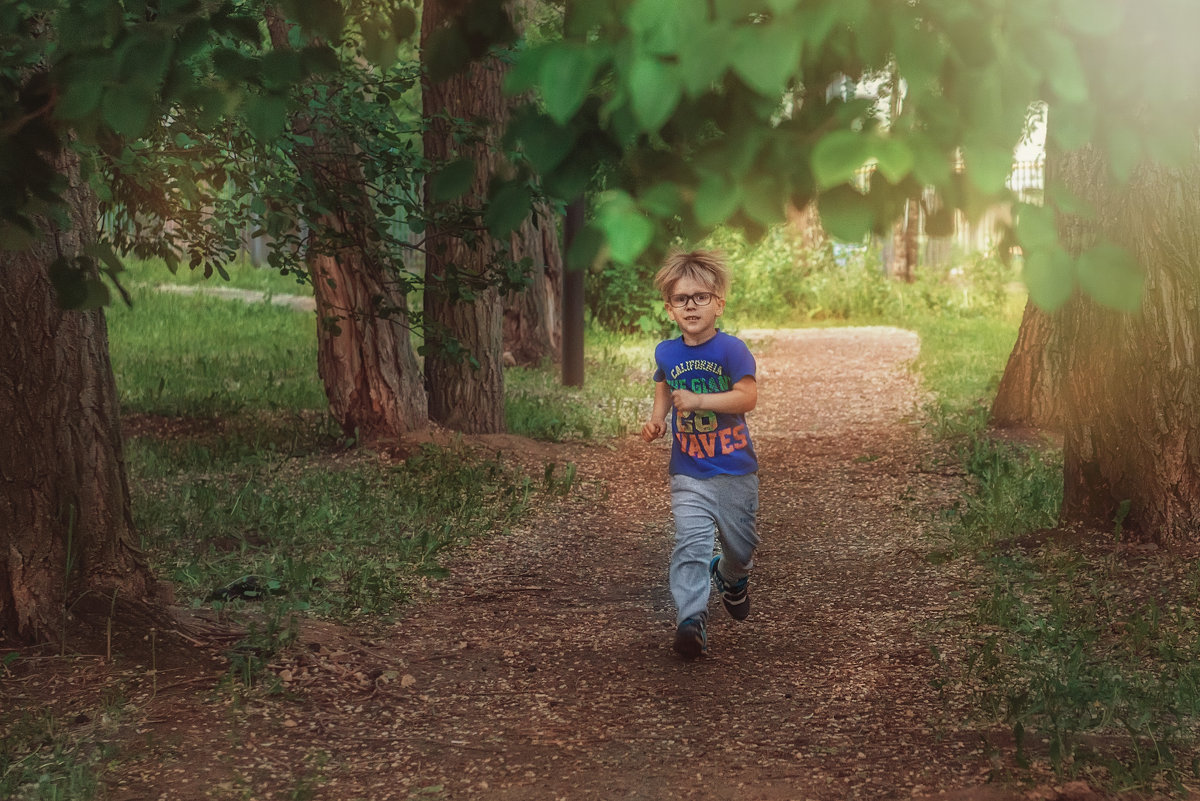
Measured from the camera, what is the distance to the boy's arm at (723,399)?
4.72m

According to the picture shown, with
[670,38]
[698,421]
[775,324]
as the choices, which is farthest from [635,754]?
[775,324]

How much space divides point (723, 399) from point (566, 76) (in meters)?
3.29

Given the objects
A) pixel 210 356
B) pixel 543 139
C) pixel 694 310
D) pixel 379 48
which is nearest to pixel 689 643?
pixel 694 310

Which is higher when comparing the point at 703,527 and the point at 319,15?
the point at 319,15

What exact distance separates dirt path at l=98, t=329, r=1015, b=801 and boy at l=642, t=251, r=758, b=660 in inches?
12.9

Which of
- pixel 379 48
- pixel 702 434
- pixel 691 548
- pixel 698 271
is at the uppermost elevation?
pixel 379 48

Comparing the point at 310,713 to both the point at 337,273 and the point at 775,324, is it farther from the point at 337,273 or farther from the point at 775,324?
the point at 775,324

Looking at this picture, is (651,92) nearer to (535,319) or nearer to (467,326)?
(467,326)

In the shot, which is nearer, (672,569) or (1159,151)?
(1159,151)

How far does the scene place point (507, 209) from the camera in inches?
70.5

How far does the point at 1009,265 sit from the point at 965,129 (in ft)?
0.69

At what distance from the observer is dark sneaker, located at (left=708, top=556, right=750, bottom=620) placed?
5.27 m

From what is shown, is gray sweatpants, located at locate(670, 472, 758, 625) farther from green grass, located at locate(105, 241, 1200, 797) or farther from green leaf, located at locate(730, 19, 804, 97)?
green leaf, located at locate(730, 19, 804, 97)

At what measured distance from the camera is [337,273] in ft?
27.8
